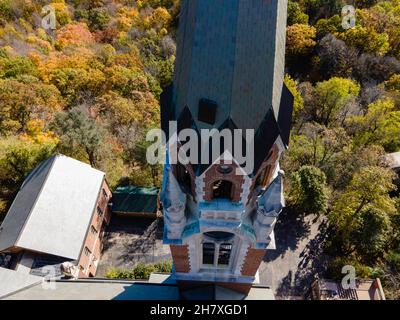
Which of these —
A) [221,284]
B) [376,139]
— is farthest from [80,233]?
[376,139]

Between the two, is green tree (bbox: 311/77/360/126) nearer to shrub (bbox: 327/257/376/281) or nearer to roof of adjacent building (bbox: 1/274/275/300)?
shrub (bbox: 327/257/376/281)

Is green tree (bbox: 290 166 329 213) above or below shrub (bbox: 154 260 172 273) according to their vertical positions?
above

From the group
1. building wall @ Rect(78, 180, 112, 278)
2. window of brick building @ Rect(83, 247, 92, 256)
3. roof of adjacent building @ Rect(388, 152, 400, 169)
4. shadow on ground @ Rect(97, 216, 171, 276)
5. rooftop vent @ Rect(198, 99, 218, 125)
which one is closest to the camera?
rooftop vent @ Rect(198, 99, 218, 125)

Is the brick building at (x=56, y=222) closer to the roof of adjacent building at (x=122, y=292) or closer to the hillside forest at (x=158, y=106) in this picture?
the roof of adjacent building at (x=122, y=292)

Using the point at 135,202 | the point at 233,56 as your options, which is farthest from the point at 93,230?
the point at 233,56

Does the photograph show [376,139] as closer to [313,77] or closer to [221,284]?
[313,77]

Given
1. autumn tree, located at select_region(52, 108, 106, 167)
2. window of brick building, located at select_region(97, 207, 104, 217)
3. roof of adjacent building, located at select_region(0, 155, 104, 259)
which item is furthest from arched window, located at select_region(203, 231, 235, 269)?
autumn tree, located at select_region(52, 108, 106, 167)

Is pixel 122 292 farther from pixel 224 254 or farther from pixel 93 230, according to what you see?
pixel 93 230
